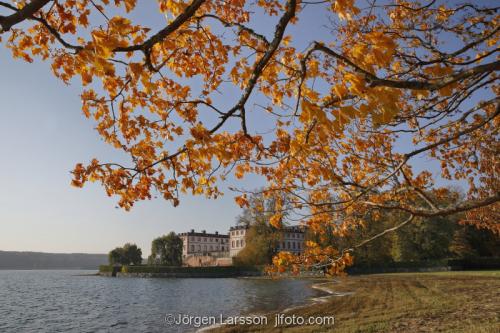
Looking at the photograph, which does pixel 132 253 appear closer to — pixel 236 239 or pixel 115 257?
pixel 115 257

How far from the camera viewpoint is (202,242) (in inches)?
4811

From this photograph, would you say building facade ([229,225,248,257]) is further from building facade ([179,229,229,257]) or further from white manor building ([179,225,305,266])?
building facade ([179,229,229,257])

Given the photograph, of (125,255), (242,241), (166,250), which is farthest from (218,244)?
(125,255)

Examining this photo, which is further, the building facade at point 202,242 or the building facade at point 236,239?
the building facade at point 202,242

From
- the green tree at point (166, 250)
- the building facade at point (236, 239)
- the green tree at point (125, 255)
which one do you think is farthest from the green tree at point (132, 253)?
the building facade at point (236, 239)

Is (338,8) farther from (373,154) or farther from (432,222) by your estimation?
(432,222)

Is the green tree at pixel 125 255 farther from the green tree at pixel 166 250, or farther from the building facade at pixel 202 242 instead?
the building facade at pixel 202 242

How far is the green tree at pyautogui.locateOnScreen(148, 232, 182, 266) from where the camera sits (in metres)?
97.8

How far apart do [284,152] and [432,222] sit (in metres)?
57.6

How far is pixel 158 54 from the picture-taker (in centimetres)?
571

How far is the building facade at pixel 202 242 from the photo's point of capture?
4690 inches

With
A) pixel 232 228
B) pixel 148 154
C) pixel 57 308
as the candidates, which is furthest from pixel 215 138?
pixel 232 228

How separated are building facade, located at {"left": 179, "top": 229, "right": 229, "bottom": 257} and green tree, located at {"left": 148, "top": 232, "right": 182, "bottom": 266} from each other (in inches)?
691

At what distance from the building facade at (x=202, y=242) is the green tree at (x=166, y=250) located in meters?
17.6
